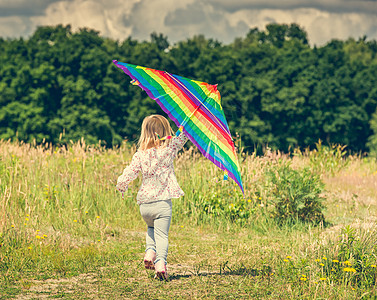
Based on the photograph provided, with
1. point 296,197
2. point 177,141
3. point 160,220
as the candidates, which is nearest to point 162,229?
point 160,220

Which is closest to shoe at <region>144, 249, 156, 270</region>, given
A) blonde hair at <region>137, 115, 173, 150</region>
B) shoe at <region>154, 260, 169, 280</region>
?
shoe at <region>154, 260, 169, 280</region>

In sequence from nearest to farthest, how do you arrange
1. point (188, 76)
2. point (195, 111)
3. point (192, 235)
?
point (195, 111)
point (192, 235)
point (188, 76)

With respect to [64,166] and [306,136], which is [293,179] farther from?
[306,136]

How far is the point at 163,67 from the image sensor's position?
29172 millimetres

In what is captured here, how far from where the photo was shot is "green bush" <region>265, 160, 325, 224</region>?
815cm

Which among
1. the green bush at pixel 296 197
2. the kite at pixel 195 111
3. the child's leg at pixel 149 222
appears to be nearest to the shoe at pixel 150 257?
the child's leg at pixel 149 222

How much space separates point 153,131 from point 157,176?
1.53ft

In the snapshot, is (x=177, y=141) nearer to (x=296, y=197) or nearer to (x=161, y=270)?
(x=161, y=270)

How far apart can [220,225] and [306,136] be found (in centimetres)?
2246

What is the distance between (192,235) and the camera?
792 cm

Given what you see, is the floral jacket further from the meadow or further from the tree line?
the tree line

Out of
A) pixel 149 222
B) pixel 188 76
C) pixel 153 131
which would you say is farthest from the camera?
pixel 188 76

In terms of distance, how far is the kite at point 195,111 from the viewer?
4824 mm

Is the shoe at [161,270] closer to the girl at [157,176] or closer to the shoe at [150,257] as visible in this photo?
the girl at [157,176]
